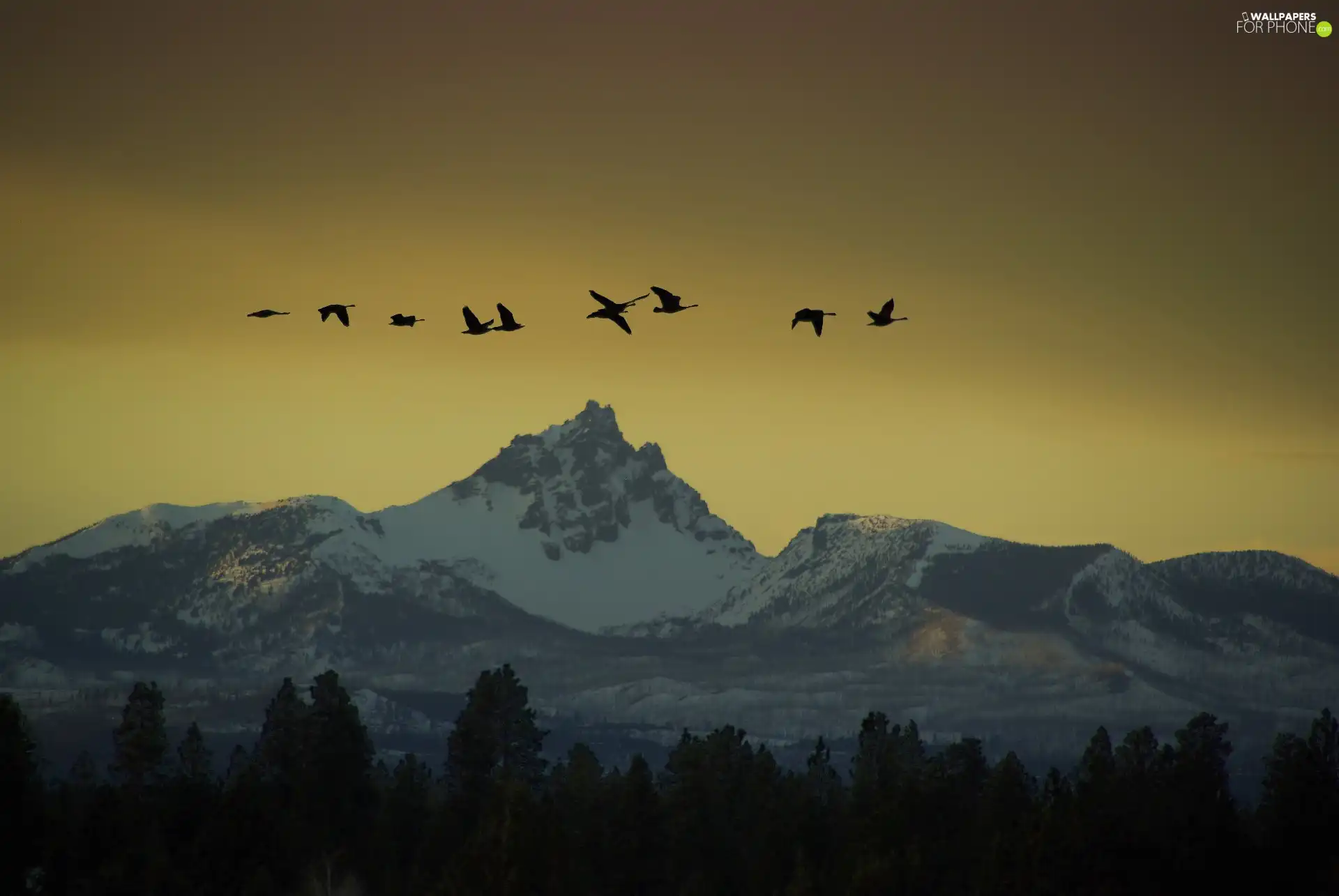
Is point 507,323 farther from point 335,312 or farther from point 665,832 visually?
point 665,832

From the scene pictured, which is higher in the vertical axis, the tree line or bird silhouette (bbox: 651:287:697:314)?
bird silhouette (bbox: 651:287:697:314)

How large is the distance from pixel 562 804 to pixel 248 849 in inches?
1170

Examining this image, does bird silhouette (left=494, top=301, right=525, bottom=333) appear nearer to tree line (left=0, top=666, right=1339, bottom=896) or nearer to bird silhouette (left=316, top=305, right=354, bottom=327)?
bird silhouette (left=316, top=305, right=354, bottom=327)

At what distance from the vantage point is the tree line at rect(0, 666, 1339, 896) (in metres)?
129

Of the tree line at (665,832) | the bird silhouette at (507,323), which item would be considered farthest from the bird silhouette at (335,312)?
the tree line at (665,832)

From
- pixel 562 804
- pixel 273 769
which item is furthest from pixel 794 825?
pixel 273 769

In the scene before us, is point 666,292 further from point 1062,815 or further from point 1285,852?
point 1285,852

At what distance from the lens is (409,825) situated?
166 m

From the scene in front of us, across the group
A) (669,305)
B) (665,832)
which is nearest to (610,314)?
(669,305)

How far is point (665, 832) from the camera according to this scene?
15512 centimetres

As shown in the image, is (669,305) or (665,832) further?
(665,832)

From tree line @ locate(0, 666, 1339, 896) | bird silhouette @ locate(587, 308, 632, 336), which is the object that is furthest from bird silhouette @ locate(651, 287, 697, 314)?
tree line @ locate(0, 666, 1339, 896)

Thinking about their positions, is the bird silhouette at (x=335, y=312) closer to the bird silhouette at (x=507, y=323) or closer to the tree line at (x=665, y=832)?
the bird silhouette at (x=507, y=323)

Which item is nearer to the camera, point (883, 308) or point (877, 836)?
point (883, 308)
